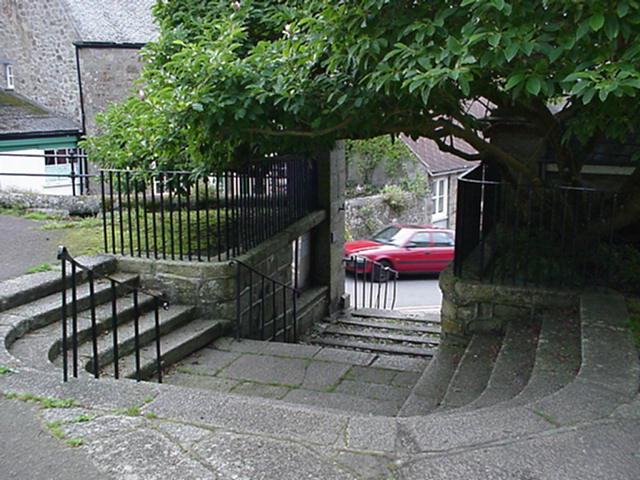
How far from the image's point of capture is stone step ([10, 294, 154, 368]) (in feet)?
15.4

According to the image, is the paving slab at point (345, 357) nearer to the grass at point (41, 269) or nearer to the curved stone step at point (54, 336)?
the curved stone step at point (54, 336)

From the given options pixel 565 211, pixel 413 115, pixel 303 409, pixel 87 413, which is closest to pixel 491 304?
pixel 565 211

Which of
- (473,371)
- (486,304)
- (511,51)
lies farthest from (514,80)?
(486,304)

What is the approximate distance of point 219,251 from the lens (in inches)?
282

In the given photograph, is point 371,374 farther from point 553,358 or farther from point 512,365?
point 553,358

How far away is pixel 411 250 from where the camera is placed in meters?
18.6

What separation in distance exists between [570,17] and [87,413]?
12.0 feet

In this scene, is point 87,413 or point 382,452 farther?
point 87,413

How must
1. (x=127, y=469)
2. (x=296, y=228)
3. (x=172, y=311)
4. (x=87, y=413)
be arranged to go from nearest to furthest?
(x=127, y=469) < (x=87, y=413) < (x=172, y=311) < (x=296, y=228)

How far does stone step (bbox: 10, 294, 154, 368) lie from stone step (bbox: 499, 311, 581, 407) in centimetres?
337

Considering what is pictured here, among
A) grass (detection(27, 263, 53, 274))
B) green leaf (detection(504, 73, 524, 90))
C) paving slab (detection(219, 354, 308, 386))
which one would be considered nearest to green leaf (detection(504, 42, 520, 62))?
green leaf (detection(504, 73, 524, 90))

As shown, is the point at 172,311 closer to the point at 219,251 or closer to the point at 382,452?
the point at 219,251

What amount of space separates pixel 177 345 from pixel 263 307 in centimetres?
193

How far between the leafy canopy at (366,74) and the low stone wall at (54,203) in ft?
9.57
